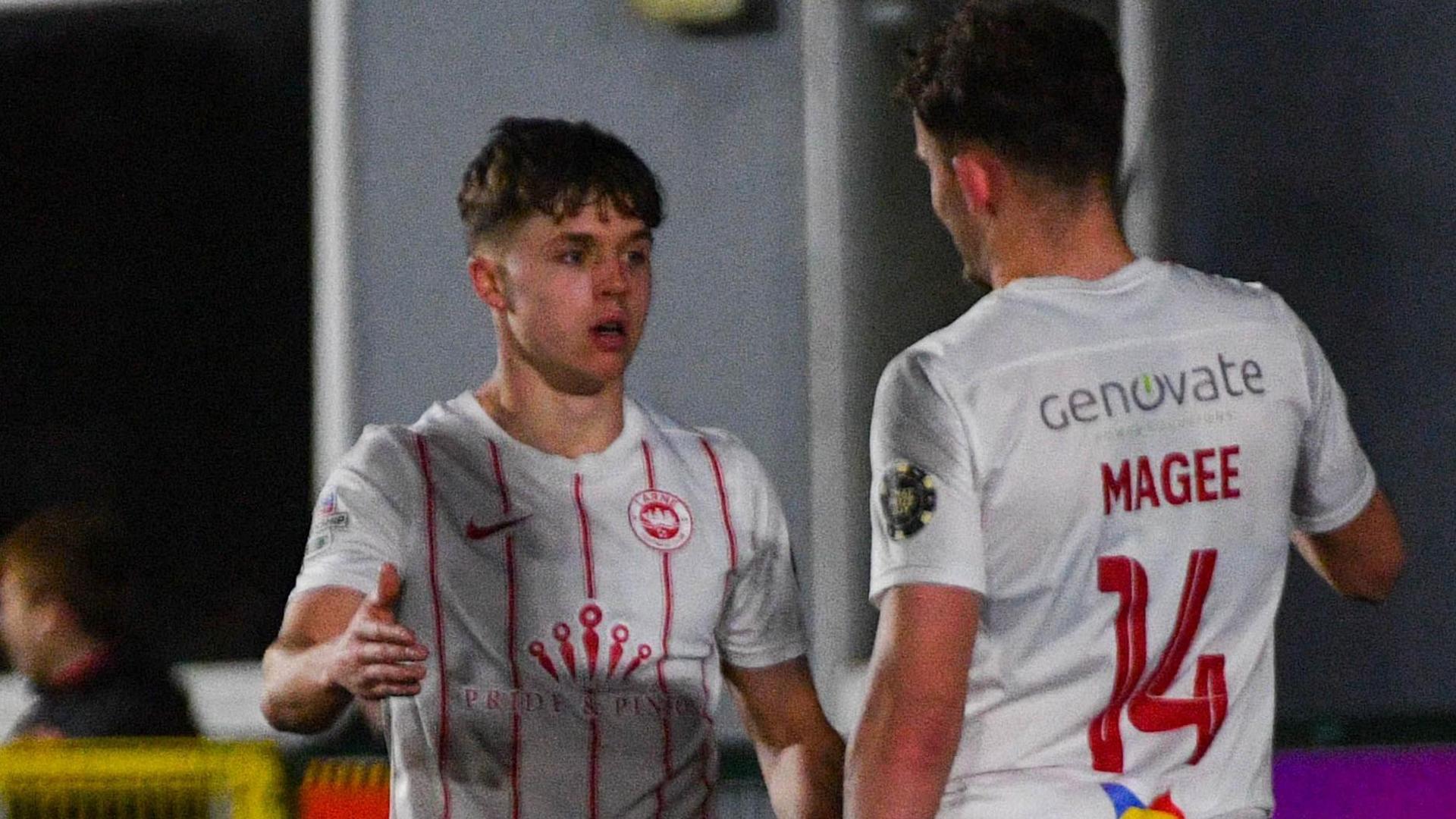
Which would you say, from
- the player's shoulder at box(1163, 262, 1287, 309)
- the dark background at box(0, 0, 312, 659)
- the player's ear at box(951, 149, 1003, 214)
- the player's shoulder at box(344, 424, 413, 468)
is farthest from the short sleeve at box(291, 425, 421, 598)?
the dark background at box(0, 0, 312, 659)

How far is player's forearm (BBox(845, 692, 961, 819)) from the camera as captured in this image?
81.7 inches

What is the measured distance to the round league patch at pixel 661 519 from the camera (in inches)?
104

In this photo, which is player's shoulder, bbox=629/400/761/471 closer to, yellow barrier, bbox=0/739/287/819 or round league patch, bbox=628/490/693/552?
round league patch, bbox=628/490/693/552

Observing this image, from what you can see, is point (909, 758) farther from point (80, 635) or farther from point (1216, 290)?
point (80, 635)

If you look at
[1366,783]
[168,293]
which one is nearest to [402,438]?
[1366,783]

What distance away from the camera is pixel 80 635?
4.25 metres

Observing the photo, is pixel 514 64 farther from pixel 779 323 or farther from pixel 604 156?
pixel 604 156

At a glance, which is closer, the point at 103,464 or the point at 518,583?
the point at 518,583

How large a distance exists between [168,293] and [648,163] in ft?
4.98

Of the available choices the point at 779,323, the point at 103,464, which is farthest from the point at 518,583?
the point at 103,464

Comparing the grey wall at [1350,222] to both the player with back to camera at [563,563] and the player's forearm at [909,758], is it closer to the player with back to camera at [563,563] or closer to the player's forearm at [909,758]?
the player with back to camera at [563,563]

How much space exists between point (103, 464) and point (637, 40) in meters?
1.87

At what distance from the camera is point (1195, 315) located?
2.21 meters

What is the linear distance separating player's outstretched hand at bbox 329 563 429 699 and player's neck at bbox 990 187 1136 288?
0.76m
